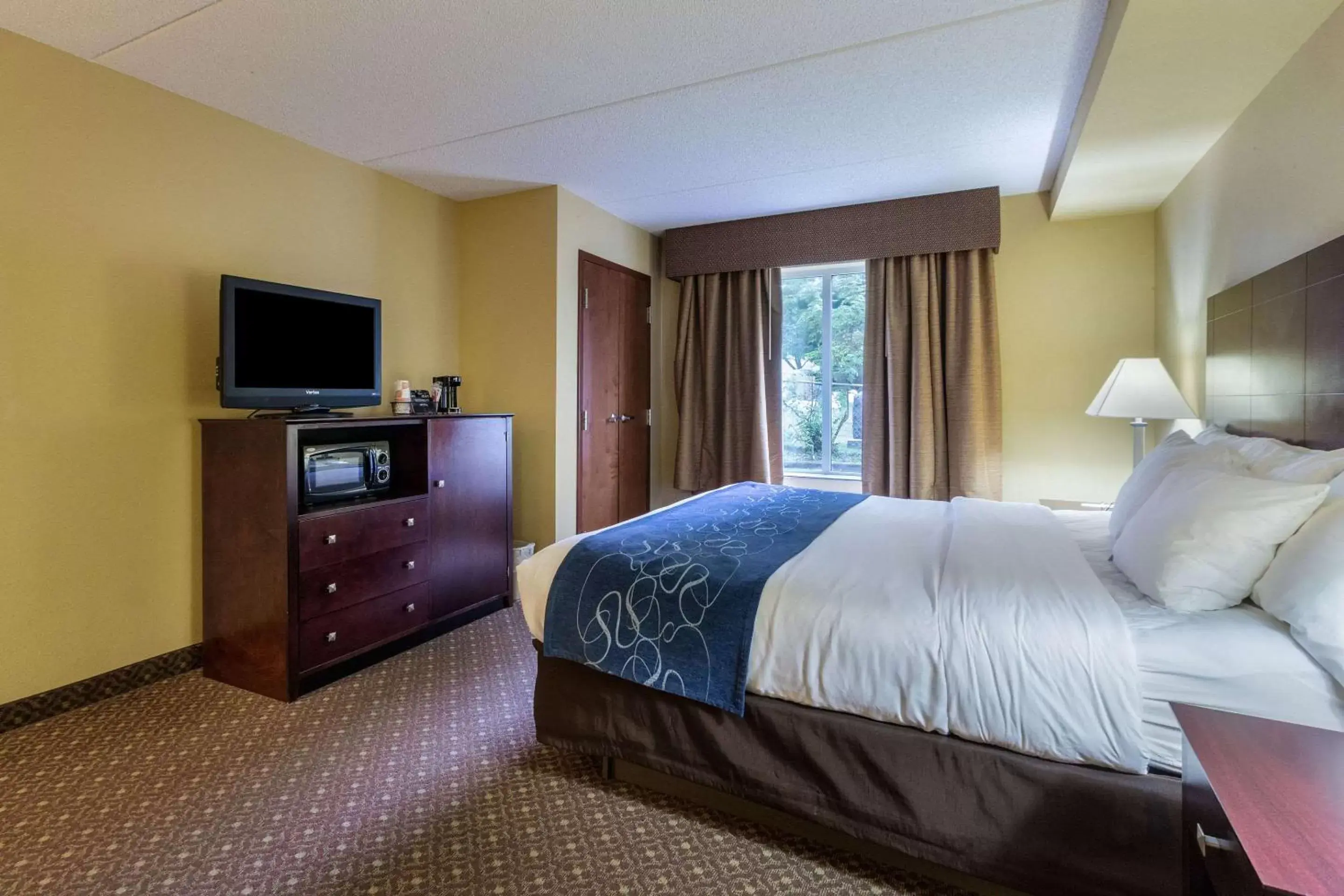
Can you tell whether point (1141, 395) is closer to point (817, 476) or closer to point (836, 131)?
point (836, 131)

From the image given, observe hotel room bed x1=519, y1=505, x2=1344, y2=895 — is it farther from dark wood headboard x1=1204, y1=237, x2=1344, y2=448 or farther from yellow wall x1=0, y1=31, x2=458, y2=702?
yellow wall x1=0, y1=31, x2=458, y2=702

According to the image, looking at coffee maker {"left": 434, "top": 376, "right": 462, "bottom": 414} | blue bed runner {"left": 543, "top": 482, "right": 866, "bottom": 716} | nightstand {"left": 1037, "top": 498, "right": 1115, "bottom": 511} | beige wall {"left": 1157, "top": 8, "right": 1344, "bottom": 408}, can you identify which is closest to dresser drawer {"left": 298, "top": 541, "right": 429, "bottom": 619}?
coffee maker {"left": 434, "top": 376, "right": 462, "bottom": 414}

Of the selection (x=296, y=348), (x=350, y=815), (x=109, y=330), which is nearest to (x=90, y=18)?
(x=109, y=330)

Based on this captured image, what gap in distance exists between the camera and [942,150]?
3057mm

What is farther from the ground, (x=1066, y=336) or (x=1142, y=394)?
(x=1066, y=336)

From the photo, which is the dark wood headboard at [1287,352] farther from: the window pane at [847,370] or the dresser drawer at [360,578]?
the dresser drawer at [360,578]

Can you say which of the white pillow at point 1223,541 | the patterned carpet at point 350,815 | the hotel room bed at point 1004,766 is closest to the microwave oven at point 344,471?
the patterned carpet at point 350,815

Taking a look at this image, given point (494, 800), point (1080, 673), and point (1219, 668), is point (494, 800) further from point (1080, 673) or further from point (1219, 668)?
point (1219, 668)

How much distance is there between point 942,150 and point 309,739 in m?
3.81

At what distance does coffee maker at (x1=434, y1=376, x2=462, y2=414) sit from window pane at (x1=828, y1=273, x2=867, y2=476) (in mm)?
2620

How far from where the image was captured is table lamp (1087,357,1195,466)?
2.68 metres

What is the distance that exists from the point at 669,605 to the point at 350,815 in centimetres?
109

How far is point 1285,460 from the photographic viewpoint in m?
1.66

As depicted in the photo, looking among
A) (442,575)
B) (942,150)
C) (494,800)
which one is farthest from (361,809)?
(942,150)
